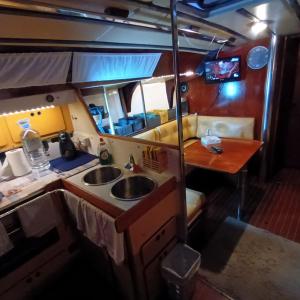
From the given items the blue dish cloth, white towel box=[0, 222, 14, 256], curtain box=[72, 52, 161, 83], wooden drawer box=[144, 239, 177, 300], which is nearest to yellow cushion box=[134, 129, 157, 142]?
curtain box=[72, 52, 161, 83]

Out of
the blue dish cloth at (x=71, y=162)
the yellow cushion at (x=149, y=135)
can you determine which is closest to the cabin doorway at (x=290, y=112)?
the yellow cushion at (x=149, y=135)

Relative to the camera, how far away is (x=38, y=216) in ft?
5.26

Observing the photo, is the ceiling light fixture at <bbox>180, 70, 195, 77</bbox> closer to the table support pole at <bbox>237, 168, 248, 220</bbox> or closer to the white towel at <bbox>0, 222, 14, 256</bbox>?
the table support pole at <bbox>237, 168, 248, 220</bbox>

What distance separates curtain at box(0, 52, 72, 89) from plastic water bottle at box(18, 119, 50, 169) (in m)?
0.42

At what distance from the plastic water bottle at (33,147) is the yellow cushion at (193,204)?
1.45 metres

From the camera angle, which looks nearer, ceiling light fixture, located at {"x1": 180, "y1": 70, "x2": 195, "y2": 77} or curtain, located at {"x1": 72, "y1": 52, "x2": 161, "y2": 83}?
curtain, located at {"x1": 72, "y1": 52, "x2": 161, "y2": 83}

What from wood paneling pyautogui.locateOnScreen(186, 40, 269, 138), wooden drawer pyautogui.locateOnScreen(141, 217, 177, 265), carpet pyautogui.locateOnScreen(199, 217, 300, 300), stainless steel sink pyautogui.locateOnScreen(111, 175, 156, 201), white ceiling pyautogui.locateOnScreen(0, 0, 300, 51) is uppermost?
white ceiling pyautogui.locateOnScreen(0, 0, 300, 51)

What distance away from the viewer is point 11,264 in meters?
1.54

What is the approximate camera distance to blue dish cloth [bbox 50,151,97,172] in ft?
6.60

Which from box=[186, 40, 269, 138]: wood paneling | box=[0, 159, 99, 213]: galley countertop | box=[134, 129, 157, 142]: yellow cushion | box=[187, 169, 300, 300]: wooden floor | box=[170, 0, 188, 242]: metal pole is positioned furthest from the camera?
box=[186, 40, 269, 138]: wood paneling

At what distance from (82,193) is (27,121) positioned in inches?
39.6

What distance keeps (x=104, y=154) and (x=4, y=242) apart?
100 cm

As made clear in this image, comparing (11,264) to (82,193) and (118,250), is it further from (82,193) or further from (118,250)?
(118,250)

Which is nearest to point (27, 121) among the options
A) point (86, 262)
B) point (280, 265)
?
point (86, 262)
